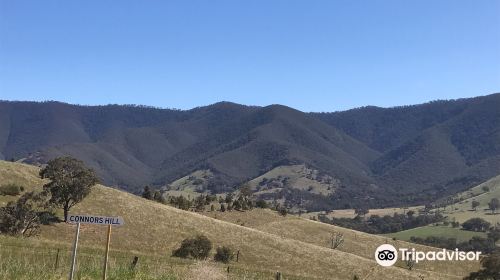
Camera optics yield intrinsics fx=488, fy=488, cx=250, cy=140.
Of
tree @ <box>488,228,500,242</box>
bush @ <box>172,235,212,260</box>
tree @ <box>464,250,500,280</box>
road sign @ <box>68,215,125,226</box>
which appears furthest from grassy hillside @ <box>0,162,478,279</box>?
tree @ <box>488,228,500,242</box>

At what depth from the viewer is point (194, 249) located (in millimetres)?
60188

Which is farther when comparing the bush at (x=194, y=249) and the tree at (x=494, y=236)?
the tree at (x=494, y=236)

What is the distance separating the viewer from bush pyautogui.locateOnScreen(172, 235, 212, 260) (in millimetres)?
59719

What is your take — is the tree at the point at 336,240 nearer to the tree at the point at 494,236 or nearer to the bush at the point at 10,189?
the bush at the point at 10,189

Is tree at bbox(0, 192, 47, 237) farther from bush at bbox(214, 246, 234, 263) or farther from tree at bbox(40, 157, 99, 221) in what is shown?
bush at bbox(214, 246, 234, 263)

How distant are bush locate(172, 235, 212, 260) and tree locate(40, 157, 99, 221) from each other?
13.9m

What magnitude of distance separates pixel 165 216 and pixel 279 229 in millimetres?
29911

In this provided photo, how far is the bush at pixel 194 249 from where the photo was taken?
5972cm

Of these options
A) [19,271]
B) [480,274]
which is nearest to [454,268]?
[480,274]

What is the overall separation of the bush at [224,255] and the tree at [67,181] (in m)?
18.2

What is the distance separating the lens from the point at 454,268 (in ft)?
268

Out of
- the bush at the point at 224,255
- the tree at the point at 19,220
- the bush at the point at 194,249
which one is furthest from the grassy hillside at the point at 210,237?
the bush at the point at 224,255

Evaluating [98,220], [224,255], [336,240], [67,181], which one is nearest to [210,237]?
[224,255]

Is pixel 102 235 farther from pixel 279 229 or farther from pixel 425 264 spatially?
pixel 425 264
